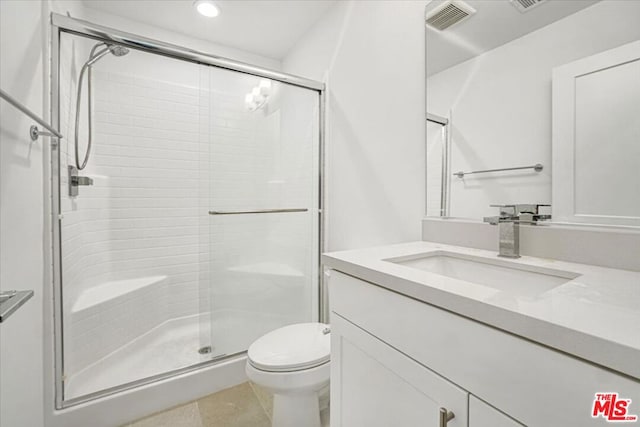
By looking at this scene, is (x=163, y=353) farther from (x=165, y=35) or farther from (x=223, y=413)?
(x=165, y=35)

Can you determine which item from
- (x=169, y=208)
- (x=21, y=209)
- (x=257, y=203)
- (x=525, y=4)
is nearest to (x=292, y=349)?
(x=257, y=203)

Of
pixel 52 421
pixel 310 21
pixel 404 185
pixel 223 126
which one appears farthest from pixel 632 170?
pixel 52 421

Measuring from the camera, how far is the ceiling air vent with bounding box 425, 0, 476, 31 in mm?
1169

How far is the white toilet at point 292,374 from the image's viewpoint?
113cm

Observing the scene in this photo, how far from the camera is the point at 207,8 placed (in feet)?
6.35

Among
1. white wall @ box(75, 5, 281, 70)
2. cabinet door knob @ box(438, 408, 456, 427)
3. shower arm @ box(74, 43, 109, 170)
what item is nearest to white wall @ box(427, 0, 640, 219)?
cabinet door knob @ box(438, 408, 456, 427)

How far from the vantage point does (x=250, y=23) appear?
212cm

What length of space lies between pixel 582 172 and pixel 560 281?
36 centimetres

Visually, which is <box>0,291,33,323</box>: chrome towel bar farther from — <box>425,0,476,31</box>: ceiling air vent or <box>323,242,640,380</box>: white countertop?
<box>425,0,476,31</box>: ceiling air vent

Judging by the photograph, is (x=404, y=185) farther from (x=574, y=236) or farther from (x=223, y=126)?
(x=223, y=126)

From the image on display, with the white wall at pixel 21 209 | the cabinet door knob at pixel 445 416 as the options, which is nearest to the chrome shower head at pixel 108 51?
the white wall at pixel 21 209

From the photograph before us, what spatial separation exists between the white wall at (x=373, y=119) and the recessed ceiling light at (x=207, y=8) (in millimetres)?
715

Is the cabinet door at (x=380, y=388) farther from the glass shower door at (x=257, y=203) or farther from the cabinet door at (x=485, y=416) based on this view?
the glass shower door at (x=257, y=203)

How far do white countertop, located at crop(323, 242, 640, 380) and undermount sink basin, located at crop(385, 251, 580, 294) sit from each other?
0.03m
